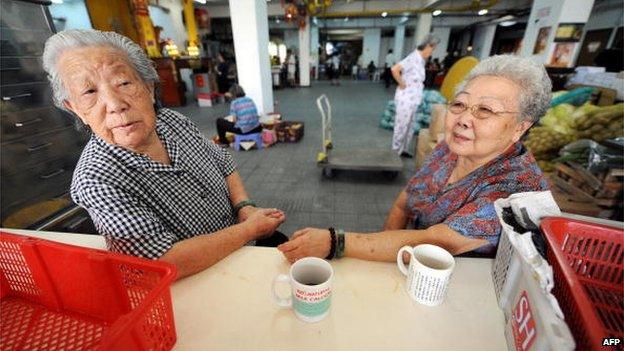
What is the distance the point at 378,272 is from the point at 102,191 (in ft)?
2.98

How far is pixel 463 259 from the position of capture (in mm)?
947

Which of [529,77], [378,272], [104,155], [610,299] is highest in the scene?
[529,77]

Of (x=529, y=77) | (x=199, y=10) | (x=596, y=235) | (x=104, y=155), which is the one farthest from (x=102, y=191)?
(x=199, y=10)

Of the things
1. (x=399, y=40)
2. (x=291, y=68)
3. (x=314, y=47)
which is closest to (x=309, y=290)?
(x=291, y=68)

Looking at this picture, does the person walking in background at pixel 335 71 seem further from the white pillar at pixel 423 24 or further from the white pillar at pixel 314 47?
the white pillar at pixel 423 24

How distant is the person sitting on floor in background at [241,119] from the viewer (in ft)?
13.8

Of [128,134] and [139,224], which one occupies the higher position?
[128,134]

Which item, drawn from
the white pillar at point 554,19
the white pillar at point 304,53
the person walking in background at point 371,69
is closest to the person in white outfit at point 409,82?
the white pillar at point 554,19

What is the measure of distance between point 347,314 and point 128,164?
2.85ft

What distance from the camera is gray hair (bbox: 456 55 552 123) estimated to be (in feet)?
3.10

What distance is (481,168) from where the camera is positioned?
1.06 m

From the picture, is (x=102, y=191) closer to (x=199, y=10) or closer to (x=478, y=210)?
(x=478, y=210)

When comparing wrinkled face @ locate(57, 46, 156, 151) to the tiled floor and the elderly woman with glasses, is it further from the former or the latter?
the tiled floor

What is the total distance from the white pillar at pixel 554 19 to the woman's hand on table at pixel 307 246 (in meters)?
5.69
